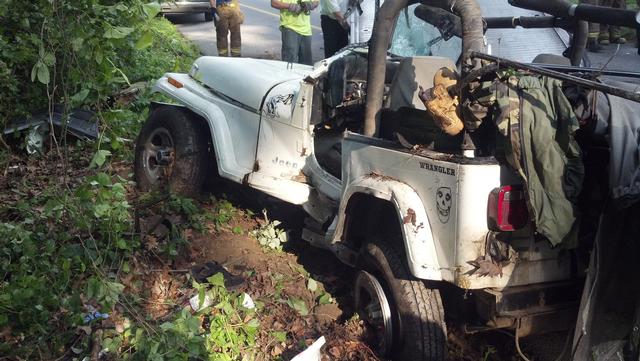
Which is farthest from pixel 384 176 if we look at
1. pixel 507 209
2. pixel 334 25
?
pixel 334 25

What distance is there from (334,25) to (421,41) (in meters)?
5.05

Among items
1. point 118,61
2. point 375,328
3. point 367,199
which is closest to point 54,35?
point 367,199

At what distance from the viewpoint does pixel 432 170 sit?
322 centimetres

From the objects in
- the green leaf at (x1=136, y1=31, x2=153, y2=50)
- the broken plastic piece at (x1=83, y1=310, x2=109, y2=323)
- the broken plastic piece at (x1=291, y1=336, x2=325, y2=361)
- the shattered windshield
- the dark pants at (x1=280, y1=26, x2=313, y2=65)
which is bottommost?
the broken plastic piece at (x1=291, y1=336, x2=325, y2=361)

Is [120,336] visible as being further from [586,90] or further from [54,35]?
[586,90]

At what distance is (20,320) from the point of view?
3746 mm

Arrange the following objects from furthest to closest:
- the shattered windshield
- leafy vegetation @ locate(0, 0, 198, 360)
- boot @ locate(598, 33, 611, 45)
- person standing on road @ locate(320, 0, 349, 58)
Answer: person standing on road @ locate(320, 0, 349, 58)
boot @ locate(598, 33, 611, 45)
the shattered windshield
leafy vegetation @ locate(0, 0, 198, 360)

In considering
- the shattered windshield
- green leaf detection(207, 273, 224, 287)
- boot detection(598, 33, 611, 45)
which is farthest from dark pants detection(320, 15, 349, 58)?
green leaf detection(207, 273, 224, 287)

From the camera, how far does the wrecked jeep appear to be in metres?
2.96

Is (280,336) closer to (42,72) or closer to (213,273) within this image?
(213,273)

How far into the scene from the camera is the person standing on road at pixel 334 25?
9.25m

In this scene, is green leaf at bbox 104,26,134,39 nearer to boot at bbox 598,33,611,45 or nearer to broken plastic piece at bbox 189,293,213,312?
broken plastic piece at bbox 189,293,213,312

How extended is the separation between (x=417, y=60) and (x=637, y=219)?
1.45m

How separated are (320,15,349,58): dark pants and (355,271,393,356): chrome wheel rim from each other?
613 centimetres
